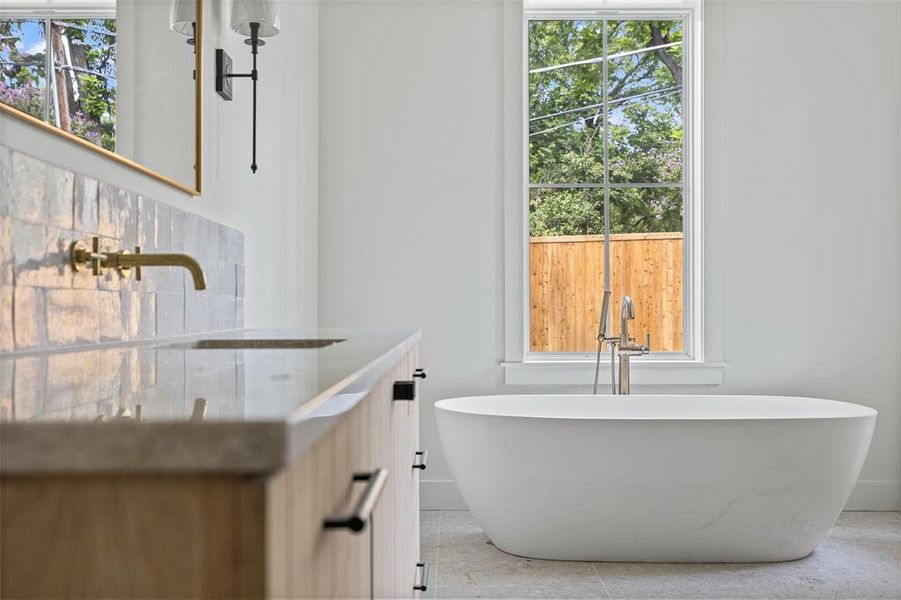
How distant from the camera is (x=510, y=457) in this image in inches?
118

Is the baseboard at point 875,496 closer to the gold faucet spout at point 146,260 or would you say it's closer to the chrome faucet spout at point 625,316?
the chrome faucet spout at point 625,316

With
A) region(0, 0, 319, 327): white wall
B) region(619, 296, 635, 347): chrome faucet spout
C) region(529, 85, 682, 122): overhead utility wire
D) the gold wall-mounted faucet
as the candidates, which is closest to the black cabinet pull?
the gold wall-mounted faucet

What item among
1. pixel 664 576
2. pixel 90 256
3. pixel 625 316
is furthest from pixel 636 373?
pixel 90 256

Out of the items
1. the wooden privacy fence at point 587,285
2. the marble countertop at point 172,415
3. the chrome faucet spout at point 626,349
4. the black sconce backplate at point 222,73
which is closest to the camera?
the marble countertop at point 172,415

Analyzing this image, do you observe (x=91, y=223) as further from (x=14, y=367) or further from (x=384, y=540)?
(x=384, y=540)

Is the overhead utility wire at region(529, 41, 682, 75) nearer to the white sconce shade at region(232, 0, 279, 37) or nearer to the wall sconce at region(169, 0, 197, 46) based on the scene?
the white sconce shade at region(232, 0, 279, 37)

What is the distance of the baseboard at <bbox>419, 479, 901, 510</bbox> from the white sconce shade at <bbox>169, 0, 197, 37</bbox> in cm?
242

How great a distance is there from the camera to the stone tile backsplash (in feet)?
3.93

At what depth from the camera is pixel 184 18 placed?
208 cm

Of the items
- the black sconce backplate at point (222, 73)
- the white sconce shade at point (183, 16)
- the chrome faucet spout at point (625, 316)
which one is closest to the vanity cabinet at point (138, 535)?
the white sconce shade at point (183, 16)

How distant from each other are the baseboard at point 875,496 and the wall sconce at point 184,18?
11.4ft

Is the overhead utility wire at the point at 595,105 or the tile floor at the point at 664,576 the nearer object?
the tile floor at the point at 664,576

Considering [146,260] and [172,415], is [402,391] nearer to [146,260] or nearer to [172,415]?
[146,260]

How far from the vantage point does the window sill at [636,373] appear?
3879mm
